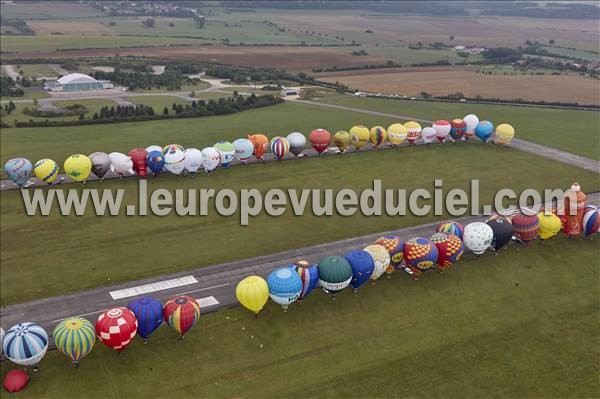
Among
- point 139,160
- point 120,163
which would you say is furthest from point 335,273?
point 120,163

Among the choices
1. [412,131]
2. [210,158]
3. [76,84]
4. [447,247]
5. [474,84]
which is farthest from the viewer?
[474,84]

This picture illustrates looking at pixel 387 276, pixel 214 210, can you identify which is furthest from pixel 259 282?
pixel 214 210

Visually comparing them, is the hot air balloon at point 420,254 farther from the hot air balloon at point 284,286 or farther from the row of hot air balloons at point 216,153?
the row of hot air balloons at point 216,153

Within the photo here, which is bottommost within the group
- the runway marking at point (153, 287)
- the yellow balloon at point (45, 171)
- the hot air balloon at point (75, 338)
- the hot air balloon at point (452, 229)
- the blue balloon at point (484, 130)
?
the runway marking at point (153, 287)

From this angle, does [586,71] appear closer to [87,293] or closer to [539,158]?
[539,158]

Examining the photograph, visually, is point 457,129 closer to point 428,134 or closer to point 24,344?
point 428,134

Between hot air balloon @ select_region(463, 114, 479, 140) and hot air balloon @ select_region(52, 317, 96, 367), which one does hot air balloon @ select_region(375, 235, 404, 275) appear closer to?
hot air balloon @ select_region(52, 317, 96, 367)

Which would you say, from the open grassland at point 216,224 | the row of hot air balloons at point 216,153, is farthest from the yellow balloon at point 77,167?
the open grassland at point 216,224
